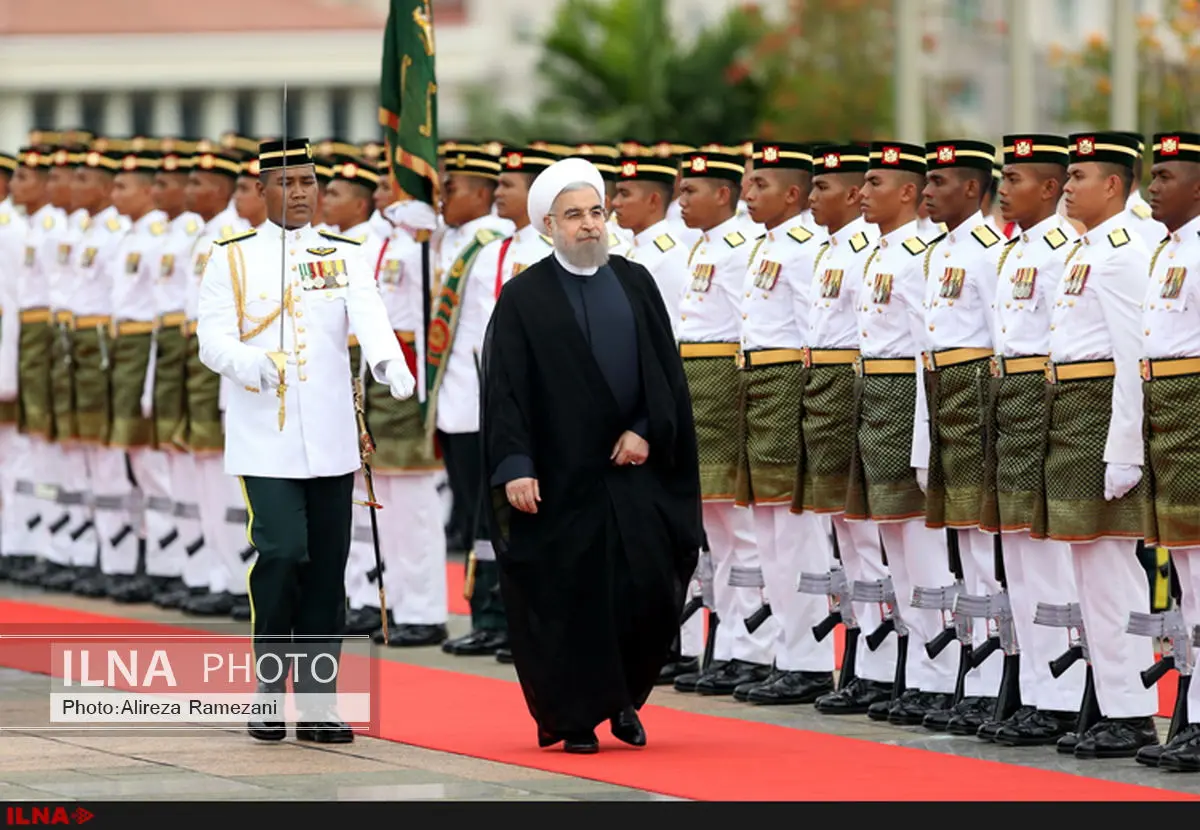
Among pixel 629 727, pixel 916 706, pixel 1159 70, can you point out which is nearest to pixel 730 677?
pixel 916 706

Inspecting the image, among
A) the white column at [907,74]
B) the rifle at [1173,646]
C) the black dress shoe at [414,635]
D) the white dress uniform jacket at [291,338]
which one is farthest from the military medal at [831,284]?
the white column at [907,74]

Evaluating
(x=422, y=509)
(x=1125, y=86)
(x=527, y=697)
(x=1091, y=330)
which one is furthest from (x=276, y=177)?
(x=1125, y=86)

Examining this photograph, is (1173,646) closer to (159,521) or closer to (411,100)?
(411,100)

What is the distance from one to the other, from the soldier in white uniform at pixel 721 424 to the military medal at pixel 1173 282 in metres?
Answer: 2.89

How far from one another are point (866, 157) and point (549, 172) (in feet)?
6.58

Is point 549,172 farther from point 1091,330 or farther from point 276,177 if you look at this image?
point 1091,330

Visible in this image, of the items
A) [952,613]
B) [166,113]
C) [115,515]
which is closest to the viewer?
[952,613]

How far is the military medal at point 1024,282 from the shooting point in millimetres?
11062

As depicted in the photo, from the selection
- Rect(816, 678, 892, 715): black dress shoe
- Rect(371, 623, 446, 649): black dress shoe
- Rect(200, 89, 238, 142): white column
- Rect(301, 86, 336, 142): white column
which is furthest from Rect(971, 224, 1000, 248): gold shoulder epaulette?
Rect(301, 86, 336, 142): white column

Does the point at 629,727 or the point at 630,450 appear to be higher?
the point at 630,450

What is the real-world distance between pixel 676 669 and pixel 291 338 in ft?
10.1

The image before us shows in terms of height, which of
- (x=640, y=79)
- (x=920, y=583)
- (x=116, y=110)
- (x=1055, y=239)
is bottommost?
(x=920, y=583)

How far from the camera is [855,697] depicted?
12.2 m

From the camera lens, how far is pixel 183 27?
94.3 m
